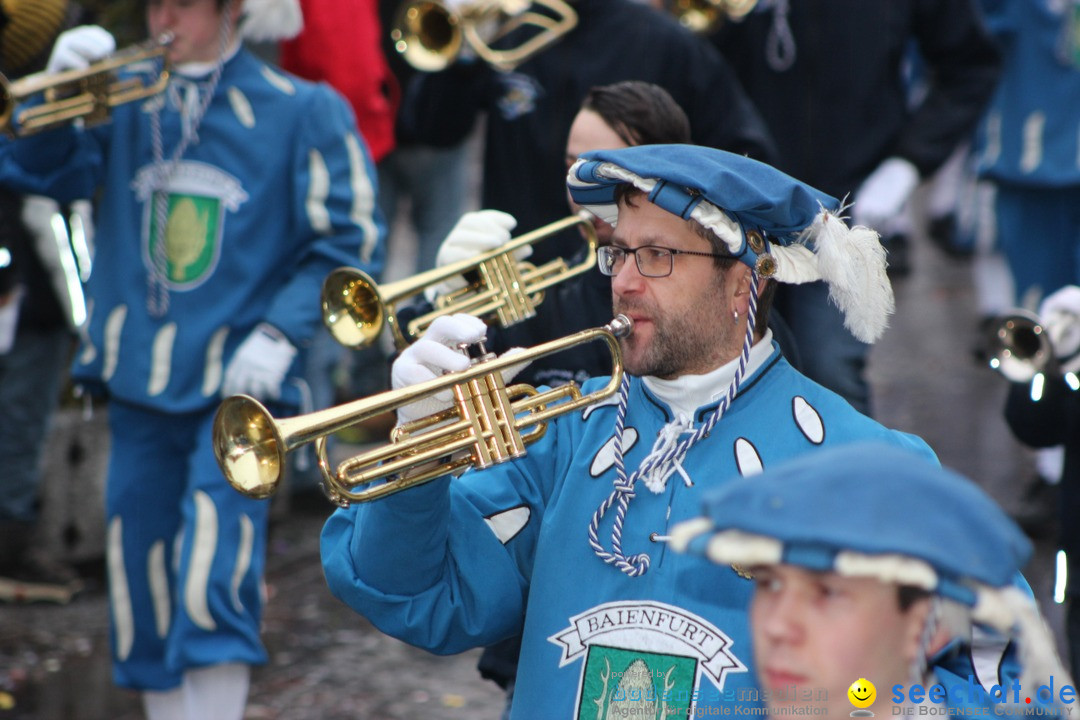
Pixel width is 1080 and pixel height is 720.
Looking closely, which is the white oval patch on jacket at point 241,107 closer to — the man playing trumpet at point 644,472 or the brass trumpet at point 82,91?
the brass trumpet at point 82,91

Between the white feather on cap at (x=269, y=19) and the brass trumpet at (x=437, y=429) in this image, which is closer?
the brass trumpet at (x=437, y=429)

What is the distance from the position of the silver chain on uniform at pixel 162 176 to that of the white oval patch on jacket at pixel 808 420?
2430 millimetres

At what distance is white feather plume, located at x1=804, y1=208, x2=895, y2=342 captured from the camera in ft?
9.88

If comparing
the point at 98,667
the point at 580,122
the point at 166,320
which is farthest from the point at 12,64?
the point at 580,122

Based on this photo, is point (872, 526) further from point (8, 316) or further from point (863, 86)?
point (8, 316)

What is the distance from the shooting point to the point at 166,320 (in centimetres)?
480

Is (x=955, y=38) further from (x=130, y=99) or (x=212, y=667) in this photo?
(x=212, y=667)

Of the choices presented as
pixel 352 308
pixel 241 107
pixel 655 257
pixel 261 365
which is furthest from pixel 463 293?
pixel 655 257

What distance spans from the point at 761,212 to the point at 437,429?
2.35 ft

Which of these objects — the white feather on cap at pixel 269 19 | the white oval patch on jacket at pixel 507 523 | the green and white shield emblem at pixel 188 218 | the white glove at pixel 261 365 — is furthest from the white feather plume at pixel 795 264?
the white feather on cap at pixel 269 19

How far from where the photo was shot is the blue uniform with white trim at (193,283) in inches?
185

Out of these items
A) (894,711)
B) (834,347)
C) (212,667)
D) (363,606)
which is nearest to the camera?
(894,711)

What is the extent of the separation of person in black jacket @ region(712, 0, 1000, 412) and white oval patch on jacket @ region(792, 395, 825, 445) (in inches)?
104

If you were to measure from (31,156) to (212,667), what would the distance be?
64.6 inches
